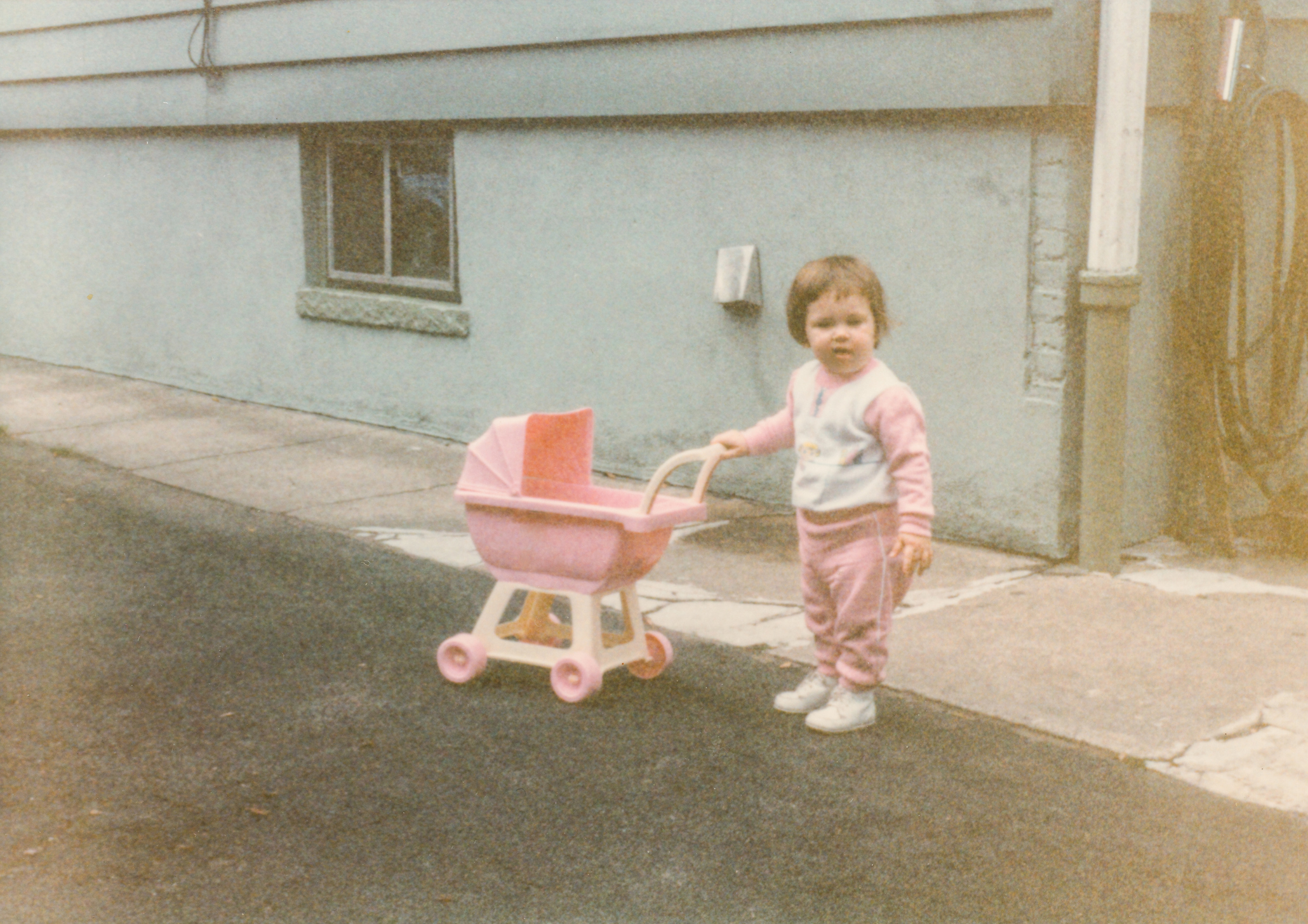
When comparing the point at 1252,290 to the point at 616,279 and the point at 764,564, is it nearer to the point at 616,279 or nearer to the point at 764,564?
the point at 764,564

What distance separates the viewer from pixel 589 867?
368cm

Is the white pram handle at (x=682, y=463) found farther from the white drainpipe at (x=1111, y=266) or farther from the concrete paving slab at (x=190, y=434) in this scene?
the concrete paving slab at (x=190, y=434)

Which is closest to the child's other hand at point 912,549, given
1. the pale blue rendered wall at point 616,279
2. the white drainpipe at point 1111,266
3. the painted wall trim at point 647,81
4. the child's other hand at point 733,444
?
the child's other hand at point 733,444

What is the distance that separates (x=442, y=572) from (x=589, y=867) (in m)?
3.03

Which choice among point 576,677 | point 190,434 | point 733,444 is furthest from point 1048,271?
point 190,434

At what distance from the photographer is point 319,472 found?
8633mm

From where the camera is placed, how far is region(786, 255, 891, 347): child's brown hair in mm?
4422

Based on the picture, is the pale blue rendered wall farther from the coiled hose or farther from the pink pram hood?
the pink pram hood

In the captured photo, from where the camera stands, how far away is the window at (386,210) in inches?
385

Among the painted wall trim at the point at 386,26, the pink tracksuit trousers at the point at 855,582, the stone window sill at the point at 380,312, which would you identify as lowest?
the pink tracksuit trousers at the point at 855,582

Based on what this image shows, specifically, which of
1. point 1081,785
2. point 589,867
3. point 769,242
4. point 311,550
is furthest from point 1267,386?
point 589,867

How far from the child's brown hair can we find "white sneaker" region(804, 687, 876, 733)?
104 centimetres

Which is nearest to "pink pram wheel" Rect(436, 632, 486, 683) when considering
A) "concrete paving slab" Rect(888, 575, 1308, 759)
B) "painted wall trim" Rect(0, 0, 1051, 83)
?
"concrete paving slab" Rect(888, 575, 1308, 759)

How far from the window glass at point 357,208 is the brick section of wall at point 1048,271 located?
5087 millimetres
